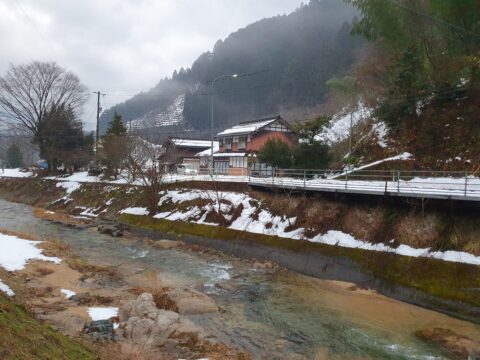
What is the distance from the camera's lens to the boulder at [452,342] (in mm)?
9727

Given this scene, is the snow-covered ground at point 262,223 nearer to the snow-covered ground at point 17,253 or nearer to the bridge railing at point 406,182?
the bridge railing at point 406,182

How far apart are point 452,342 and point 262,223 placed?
12.9 metres

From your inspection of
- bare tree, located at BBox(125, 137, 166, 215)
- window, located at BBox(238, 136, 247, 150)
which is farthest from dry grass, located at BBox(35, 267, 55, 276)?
window, located at BBox(238, 136, 247, 150)

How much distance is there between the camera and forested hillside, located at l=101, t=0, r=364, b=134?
3189 inches

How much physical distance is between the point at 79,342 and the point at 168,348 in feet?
7.43

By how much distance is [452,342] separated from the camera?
10.3 meters

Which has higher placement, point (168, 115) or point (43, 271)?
point (168, 115)

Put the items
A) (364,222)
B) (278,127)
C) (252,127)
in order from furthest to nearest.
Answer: (278,127) → (252,127) → (364,222)

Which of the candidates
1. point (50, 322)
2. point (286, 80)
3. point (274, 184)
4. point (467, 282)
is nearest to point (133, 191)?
point (274, 184)

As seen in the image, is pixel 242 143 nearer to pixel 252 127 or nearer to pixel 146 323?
pixel 252 127

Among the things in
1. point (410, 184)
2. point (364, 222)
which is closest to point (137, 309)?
point (364, 222)

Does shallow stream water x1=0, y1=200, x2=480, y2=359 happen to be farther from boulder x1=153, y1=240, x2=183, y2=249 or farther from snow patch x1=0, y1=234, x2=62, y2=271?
snow patch x1=0, y1=234, x2=62, y2=271

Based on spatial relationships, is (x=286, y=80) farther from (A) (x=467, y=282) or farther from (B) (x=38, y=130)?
(A) (x=467, y=282)

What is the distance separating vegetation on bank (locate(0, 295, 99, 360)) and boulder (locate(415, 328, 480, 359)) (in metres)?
8.96
